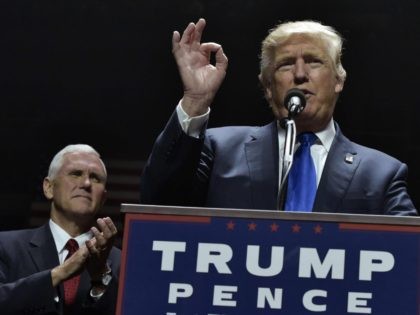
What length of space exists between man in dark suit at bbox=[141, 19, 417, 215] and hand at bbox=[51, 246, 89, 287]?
0.53 m

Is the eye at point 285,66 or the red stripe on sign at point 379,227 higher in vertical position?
the eye at point 285,66

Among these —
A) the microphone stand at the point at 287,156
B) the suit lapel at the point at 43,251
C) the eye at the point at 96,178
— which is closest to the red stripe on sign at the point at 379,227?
the microphone stand at the point at 287,156

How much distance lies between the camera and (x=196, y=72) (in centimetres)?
229

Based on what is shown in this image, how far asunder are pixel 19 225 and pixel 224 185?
2004 millimetres

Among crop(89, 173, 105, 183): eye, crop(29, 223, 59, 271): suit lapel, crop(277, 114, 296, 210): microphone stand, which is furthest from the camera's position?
crop(89, 173, 105, 183): eye

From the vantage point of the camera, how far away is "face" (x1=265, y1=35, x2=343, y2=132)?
97.2 inches

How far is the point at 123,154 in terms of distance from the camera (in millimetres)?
4258

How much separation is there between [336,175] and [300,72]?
262 millimetres

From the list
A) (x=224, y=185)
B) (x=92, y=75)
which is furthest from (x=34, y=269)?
(x=92, y=75)

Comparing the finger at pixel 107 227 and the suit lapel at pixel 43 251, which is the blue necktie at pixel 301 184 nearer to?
the finger at pixel 107 227

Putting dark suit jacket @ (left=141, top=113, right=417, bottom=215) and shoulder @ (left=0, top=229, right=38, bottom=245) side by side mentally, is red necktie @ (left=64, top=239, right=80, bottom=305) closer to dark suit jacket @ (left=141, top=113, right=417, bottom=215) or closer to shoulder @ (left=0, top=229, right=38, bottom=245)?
shoulder @ (left=0, top=229, right=38, bottom=245)

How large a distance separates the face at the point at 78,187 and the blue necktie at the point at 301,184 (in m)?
1.20

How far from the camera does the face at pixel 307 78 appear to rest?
2.47 m

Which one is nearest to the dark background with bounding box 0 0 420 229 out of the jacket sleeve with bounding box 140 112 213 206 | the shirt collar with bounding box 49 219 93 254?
the shirt collar with bounding box 49 219 93 254
